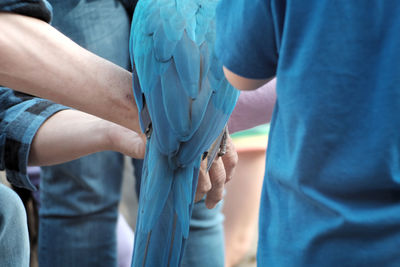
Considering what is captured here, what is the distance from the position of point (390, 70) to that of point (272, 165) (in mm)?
194

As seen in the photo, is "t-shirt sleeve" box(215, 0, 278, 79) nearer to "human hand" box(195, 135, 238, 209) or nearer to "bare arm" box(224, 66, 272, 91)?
"bare arm" box(224, 66, 272, 91)

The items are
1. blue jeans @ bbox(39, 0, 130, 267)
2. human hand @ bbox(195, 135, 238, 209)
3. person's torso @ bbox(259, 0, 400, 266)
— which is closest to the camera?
person's torso @ bbox(259, 0, 400, 266)

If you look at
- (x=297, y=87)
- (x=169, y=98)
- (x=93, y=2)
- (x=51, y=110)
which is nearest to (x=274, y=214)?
(x=297, y=87)

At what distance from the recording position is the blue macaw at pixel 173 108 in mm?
803

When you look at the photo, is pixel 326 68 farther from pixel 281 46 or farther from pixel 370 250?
pixel 370 250

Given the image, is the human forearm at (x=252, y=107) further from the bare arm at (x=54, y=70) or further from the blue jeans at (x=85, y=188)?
the bare arm at (x=54, y=70)

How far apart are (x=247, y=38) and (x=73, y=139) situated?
1.72 feet

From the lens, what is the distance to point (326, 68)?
561 mm

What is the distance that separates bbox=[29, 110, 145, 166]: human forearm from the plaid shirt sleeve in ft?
0.07

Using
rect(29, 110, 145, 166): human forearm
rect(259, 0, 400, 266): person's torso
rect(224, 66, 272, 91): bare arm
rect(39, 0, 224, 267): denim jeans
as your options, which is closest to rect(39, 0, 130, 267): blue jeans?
rect(39, 0, 224, 267): denim jeans

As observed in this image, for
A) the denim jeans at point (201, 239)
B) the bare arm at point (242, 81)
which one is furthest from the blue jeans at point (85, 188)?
the bare arm at point (242, 81)

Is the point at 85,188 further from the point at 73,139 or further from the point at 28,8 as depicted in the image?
the point at 28,8

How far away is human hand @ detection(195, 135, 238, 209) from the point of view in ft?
3.01

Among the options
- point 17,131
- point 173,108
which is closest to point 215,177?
point 173,108
